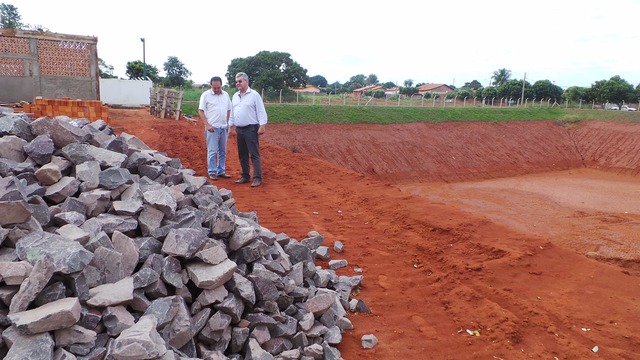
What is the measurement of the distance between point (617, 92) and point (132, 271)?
→ 156 ft

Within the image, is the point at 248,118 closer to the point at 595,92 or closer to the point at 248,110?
the point at 248,110

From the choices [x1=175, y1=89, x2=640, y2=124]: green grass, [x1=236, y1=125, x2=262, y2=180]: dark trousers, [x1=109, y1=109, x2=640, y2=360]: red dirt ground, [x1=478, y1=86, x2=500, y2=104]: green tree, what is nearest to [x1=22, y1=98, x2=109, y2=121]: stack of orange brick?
[x1=109, y1=109, x2=640, y2=360]: red dirt ground

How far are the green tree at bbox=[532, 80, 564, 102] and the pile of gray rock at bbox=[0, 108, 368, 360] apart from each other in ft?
158

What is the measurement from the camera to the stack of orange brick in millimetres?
Answer: 9625

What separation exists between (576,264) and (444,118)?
18922 millimetres

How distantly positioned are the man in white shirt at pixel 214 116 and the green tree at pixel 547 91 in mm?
46214

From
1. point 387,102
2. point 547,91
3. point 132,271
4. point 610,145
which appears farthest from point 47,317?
point 547,91

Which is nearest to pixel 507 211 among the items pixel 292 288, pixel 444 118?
pixel 292 288

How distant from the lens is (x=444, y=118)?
23266 millimetres

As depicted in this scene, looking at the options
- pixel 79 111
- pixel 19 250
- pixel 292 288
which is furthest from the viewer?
pixel 79 111

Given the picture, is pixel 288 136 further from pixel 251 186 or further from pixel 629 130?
pixel 629 130

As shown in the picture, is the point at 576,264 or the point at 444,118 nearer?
the point at 576,264

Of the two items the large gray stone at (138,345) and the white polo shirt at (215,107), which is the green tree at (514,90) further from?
the large gray stone at (138,345)

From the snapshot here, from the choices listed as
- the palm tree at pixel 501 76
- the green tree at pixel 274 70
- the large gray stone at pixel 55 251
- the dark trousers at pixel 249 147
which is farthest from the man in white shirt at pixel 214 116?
the palm tree at pixel 501 76
